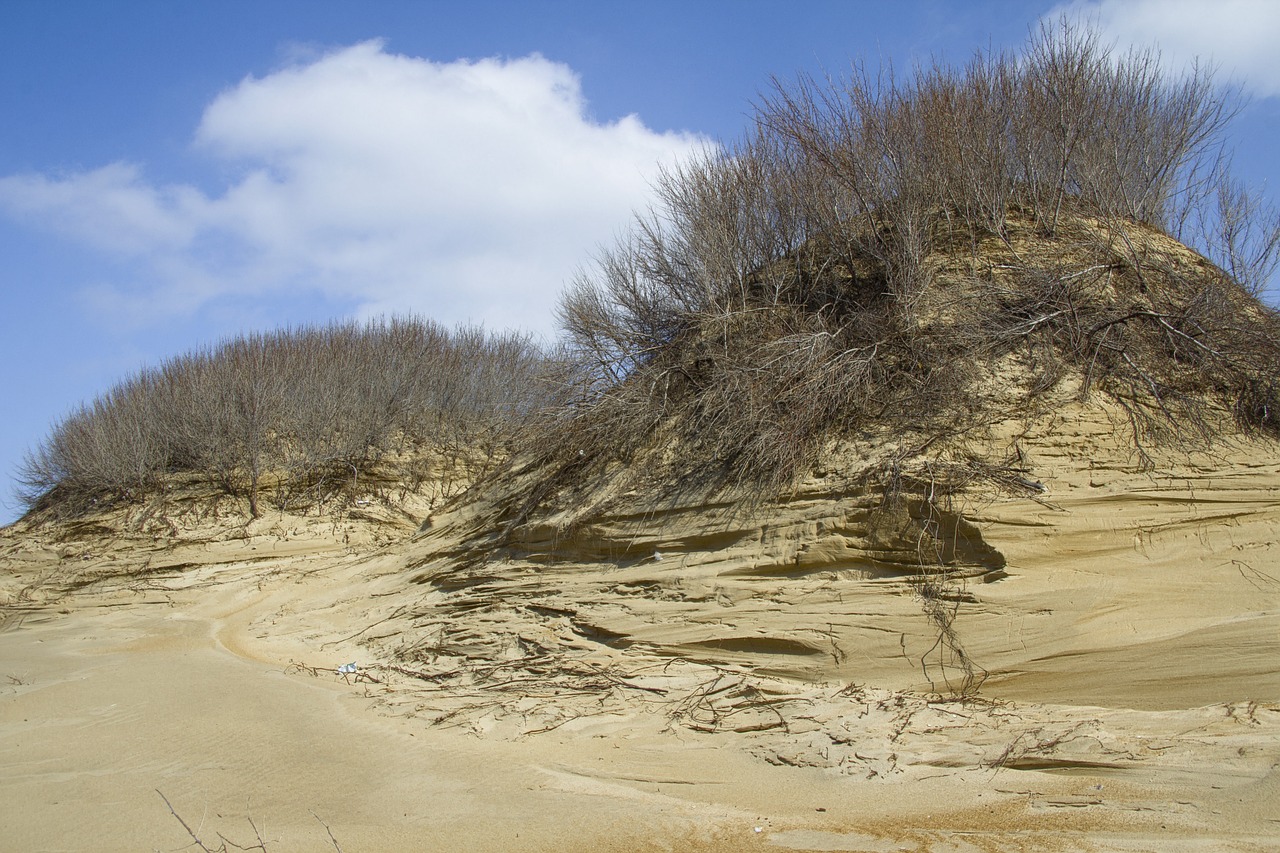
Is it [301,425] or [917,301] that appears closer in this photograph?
[917,301]

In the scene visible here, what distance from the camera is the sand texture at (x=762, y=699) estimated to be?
5.33 meters

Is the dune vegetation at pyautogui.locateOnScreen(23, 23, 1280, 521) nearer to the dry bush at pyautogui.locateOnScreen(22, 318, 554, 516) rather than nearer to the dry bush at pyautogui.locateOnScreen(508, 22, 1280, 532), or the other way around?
the dry bush at pyautogui.locateOnScreen(508, 22, 1280, 532)

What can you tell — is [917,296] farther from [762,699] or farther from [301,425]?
[301,425]

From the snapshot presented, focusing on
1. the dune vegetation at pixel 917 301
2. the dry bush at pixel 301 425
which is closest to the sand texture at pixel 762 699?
the dune vegetation at pixel 917 301

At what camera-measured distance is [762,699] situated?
680cm

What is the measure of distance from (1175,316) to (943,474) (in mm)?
3268

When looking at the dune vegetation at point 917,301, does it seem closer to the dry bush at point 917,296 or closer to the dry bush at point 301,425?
the dry bush at point 917,296

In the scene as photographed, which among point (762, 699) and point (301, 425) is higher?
point (301, 425)

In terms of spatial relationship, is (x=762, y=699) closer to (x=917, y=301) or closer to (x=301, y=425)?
(x=917, y=301)

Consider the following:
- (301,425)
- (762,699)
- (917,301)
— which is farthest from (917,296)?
(301,425)

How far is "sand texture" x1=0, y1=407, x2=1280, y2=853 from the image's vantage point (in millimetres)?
5332

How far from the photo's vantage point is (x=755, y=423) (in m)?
8.62

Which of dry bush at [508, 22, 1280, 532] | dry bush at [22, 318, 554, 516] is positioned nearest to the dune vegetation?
dry bush at [508, 22, 1280, 532]

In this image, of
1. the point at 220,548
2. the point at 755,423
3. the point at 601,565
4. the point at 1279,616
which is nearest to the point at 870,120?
the point at 755,423
